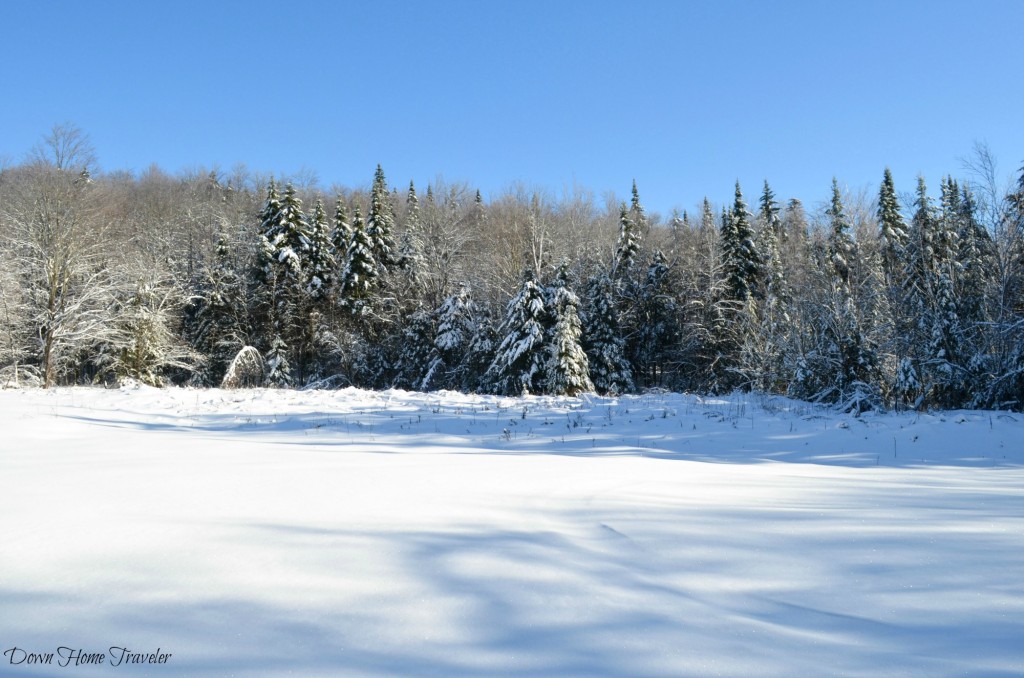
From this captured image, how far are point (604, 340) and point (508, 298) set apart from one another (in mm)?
6576

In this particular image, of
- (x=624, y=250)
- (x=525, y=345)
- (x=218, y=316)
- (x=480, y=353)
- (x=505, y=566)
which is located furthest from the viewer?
(x=624, y=250)

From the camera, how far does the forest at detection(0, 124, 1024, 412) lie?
16.8 meters

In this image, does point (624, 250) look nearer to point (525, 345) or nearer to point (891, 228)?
point (525, 345)

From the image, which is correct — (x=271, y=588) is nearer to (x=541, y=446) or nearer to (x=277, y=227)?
(x=541, y=446)

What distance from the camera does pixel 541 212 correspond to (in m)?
35.3

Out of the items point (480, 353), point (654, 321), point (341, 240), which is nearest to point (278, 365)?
point (341, 240)

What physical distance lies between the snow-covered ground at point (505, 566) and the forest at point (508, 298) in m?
9.83

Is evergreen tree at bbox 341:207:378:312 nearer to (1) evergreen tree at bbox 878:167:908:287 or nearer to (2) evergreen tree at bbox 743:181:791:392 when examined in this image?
(2) evergreen tree at bbox 743:181:791:392

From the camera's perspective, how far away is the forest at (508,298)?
16.8 m

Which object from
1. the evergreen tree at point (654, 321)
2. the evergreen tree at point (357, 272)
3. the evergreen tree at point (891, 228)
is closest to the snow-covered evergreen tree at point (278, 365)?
the evergreen tree at point (357, 272)

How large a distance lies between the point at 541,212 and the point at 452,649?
34708 mm

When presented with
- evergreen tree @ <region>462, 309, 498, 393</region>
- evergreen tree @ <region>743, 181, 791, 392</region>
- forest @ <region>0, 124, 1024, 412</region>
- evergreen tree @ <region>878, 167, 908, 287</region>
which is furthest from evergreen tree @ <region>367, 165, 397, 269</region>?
evergreen tree @ <region>878, 167, 908, 287</region>

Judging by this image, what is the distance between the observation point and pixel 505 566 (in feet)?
9.12

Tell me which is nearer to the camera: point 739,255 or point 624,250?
point 739,255
